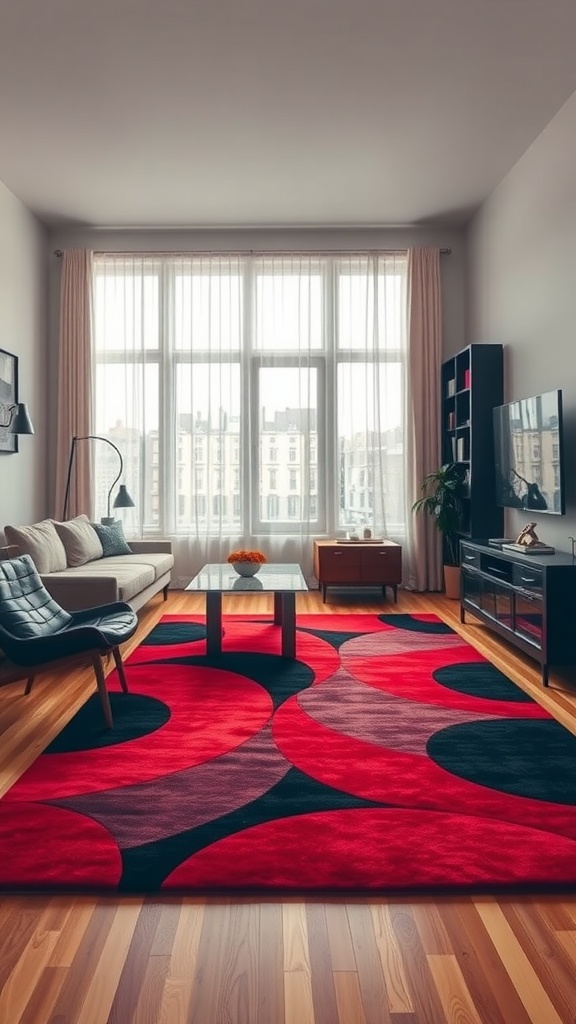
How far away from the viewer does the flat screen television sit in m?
4.53

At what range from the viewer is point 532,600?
412 centimetres

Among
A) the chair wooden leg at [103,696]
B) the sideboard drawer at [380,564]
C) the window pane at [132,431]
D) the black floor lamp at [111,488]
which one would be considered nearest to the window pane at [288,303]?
the window pane at [132,431]

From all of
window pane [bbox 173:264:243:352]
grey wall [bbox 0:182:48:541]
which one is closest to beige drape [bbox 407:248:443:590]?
window pane [bbox 173:264:243:352]

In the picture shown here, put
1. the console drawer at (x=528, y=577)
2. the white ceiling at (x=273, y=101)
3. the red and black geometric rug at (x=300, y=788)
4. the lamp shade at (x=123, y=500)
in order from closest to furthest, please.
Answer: the red and black geometric rug at (x=300, y=788) → the white ceiling at (x=273, y=101) → the console drawer at (x=528, y=577) → the lamp shade at (x=123, y=500)

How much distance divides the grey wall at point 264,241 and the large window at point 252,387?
0.39 feet

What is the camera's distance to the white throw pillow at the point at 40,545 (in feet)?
16.3

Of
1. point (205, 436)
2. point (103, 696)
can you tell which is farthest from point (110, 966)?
point (205, 436)

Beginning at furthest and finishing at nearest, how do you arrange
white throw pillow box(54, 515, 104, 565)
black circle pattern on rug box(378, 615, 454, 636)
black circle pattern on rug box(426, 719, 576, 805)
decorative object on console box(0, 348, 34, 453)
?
decorative object on console box(0, 348, 34, 453), white throw pillow box(54, 515, 104, 565), black circle pattern on rug box(378, 615, 454, 636), black circle pattern on rug box(426, 719, 576, 805)

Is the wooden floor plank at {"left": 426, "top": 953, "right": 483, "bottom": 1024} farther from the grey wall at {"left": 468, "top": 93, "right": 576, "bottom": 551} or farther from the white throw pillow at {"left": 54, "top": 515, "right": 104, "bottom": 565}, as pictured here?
the white throw pillow at {"left": 54, "top": 515, "right": 104, "bottom": 565}

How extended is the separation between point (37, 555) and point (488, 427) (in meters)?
3.70

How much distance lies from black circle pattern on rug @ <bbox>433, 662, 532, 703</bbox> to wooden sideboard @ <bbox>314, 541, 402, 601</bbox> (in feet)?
7.01

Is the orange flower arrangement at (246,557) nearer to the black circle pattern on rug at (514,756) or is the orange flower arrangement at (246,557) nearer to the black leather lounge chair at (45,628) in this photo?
the black leather lounge chair at (45,628)

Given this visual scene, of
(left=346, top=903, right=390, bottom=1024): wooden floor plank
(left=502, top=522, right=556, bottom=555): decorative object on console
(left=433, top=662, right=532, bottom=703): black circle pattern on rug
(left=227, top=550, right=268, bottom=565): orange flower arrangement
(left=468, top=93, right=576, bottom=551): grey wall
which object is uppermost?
(left=468, top=93, right=576, bottom=551): grey wall

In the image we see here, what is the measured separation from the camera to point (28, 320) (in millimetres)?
6613
